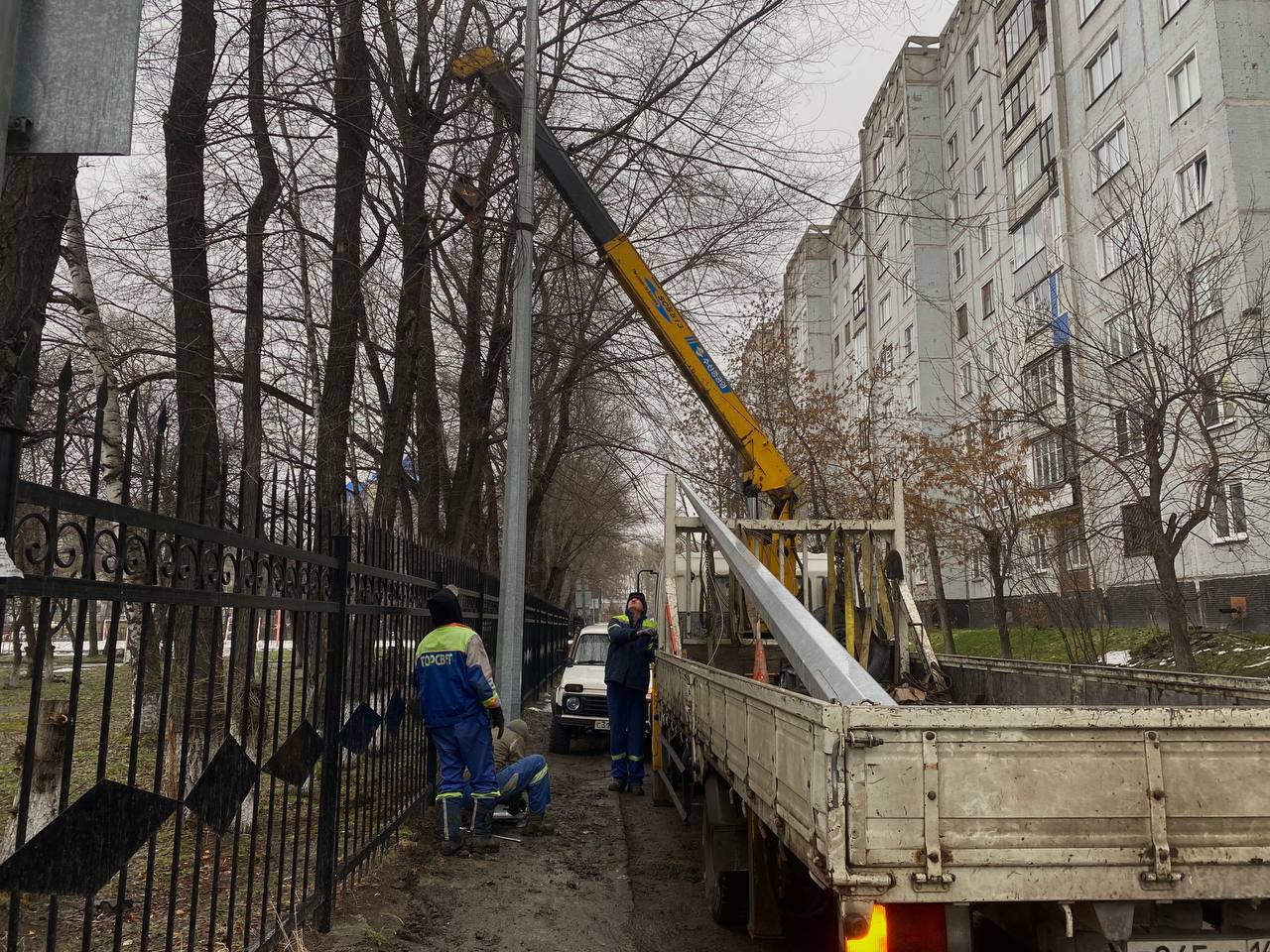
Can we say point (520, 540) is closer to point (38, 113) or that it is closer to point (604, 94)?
point (604, 94)

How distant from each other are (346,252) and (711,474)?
14.8 metres

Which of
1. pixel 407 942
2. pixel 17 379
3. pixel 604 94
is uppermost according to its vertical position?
pixel 604 94

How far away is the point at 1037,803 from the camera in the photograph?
3242 millimetres

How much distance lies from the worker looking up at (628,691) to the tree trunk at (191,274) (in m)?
3.95

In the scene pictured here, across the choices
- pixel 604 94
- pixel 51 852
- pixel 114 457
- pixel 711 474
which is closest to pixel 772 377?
pixel 711 474

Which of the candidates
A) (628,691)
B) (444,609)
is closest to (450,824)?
(444,609)

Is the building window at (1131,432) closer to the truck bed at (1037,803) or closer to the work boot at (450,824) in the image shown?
the work boot at (450,824)

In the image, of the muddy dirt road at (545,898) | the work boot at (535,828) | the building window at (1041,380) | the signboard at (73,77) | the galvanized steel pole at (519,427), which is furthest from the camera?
the building window at (1041,380)

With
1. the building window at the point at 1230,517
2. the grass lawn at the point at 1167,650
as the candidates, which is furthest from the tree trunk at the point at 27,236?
the building window at the point at 1230,517

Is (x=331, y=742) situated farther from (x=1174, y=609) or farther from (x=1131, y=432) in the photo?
(x=1131, y=432)

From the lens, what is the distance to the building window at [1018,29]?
95.0ft

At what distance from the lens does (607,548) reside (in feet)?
161

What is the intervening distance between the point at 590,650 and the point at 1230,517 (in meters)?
10.1

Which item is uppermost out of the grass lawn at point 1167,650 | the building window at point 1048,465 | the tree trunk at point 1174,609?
the building window at point 1048,465
